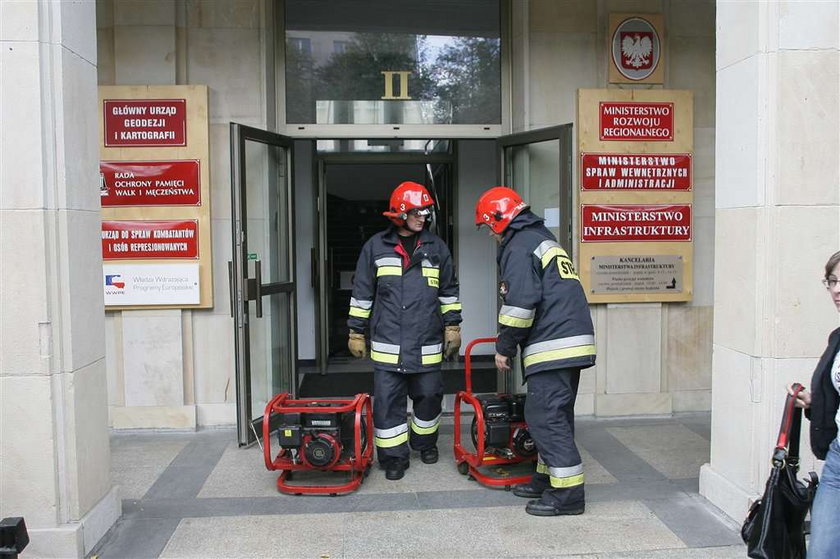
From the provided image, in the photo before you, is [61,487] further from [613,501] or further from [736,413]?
[736,413]

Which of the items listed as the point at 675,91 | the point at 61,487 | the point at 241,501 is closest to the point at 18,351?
the point at 61,487

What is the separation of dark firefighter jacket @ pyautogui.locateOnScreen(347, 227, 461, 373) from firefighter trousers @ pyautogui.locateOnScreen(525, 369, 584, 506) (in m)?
0.93

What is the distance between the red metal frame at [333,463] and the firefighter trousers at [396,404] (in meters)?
0.14

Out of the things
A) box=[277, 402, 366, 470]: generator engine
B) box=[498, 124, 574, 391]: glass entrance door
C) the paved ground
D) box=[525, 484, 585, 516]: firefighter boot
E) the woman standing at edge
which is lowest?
the paved ground

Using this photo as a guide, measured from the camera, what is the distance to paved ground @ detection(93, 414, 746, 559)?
3762mm

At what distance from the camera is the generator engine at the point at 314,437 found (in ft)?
14.4

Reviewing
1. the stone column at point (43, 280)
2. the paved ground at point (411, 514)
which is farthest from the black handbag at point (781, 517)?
the stone column at point (43, 280)

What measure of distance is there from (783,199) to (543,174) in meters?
2.51

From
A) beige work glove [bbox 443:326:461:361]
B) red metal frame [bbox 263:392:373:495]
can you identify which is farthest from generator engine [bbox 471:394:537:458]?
red metal frame [bbox 263:392:373:495]

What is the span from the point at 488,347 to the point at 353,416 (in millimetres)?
4215

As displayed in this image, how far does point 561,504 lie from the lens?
13.6 ft

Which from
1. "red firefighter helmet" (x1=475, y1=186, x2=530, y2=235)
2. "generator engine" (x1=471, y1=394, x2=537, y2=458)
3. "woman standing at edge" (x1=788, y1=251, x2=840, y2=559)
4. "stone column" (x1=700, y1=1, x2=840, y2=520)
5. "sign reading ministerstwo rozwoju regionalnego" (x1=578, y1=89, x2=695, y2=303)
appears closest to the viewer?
"woman standing at edge" (x1=788, y1=251, x2=840, y2=559)

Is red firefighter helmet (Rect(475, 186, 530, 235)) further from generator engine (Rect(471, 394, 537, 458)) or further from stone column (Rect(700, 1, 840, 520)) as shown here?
stone column (Rect(700, 1, 840, 520))

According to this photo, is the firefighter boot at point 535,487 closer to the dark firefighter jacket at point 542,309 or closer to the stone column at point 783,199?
the dark firefighter jacket at point 542,309
